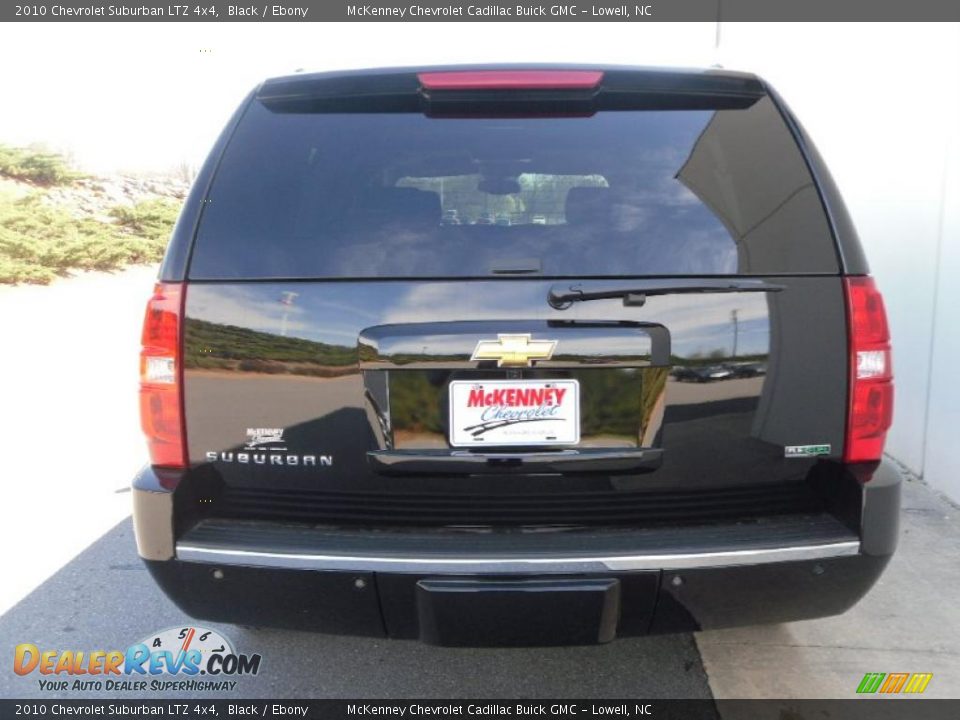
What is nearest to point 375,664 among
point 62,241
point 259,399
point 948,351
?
point 259,399

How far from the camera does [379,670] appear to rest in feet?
8.50

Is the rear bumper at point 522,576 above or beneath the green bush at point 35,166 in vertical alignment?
beneath

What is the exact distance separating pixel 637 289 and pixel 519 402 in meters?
0.43

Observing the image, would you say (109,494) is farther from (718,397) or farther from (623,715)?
(718,397)

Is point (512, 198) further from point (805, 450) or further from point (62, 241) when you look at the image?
point (62, 241)

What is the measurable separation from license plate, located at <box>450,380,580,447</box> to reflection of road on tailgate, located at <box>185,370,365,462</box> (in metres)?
0.28

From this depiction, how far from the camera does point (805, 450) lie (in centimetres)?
194

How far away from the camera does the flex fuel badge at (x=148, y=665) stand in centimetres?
257

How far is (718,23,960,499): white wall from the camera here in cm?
403

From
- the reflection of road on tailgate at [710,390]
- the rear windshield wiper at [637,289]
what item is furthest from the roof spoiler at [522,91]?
the reflection of road on tailgate at [710,390]

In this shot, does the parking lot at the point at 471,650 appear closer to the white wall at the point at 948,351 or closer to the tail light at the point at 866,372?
the white wall at the point at 948,351

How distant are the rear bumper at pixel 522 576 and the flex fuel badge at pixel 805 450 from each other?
152mm

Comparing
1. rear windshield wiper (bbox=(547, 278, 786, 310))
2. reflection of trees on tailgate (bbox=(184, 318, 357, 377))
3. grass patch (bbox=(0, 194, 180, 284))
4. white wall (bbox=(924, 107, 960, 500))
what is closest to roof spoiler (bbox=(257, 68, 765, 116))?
rear windshield wiper (bbox=(547, 278, 786, 310))

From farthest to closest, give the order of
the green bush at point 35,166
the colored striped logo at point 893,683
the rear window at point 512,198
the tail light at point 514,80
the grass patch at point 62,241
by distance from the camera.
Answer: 1. the green bush at point 35,166
2. the grass patch at point 62,241
3. the colored striped logo at point 893,683
4. the tail light at point 514,80
5. the rear window at point 512,198
